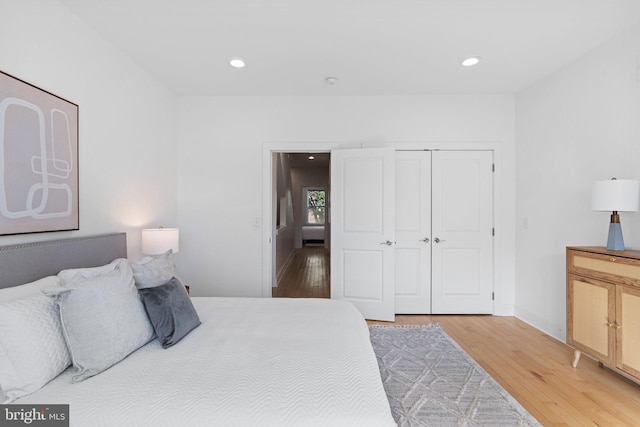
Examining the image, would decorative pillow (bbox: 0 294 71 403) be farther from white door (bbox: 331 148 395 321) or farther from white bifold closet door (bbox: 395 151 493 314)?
white bifold closet door (bbox: 395 151 493 314)

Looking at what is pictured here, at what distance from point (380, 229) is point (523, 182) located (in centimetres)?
176

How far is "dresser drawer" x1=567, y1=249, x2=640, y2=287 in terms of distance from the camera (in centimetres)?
200

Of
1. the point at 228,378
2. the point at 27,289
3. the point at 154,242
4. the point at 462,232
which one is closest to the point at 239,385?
the point at 228,378

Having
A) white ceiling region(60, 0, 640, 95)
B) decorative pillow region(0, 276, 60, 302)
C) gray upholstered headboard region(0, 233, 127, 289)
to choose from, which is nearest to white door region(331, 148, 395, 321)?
white ceiling region(60, 0, 640, 95)

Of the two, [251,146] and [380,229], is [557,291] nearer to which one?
Answer: [380,229]

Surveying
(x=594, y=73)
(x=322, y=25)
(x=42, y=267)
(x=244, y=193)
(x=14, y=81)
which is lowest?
(x=42, y=267)

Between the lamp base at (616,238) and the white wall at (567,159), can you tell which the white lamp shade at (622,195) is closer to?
the lamp base at (616,238)

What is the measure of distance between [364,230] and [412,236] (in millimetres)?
634

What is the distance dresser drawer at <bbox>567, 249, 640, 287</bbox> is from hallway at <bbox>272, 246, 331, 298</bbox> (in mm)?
2913

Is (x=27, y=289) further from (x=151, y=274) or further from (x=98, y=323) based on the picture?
(x=151, y=274)

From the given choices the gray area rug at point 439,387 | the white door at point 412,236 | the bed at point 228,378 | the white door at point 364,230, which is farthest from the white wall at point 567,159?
the bed at point 228,378

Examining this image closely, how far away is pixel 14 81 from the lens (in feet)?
5.52

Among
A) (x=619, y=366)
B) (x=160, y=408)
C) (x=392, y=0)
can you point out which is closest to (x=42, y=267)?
(x=160, y=408)

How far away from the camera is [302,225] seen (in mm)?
10453
